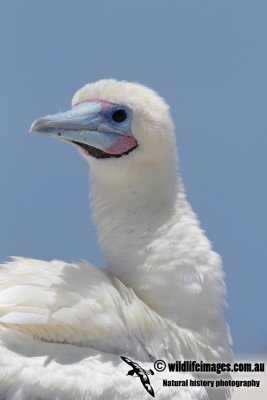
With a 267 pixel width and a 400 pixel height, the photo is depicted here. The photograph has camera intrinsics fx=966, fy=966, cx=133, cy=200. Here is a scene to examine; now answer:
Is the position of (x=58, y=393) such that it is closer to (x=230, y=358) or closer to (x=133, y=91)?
(x=230, y=358)

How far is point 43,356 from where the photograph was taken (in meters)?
5.69

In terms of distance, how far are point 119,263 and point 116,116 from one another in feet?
3.59

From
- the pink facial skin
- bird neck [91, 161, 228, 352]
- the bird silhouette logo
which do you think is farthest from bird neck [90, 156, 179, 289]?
the bird silhouette logo

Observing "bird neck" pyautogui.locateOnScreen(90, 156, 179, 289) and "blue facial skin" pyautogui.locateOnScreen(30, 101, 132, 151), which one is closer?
"bird neck" pyautogui.locateOnScreen(90, 156, 179, 289)

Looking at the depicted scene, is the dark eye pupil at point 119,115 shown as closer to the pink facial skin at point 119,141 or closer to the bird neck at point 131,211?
the pink facial skin at point 119,141

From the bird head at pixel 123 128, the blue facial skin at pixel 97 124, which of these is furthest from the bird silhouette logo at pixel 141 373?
the blue facial skin at pixel 97 124

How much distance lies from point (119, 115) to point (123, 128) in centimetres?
11

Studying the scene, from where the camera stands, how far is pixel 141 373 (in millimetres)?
5812

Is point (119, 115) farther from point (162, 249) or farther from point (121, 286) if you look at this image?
point (121, 286)

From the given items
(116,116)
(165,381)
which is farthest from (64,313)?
(116,116)

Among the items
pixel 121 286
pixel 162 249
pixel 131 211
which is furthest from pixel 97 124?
pixel 121 286

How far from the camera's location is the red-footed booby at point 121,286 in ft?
18.7

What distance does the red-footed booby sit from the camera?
224 inches

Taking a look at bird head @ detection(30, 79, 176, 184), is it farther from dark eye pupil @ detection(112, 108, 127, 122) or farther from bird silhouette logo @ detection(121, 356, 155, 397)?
bird silhouette logo @ detection(121, 356, 155, 397)
